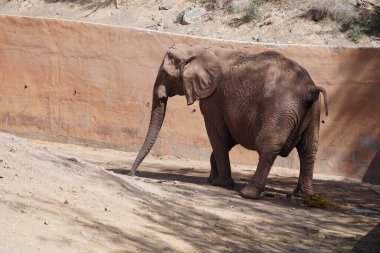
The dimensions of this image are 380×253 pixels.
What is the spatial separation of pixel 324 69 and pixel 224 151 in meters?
3.01

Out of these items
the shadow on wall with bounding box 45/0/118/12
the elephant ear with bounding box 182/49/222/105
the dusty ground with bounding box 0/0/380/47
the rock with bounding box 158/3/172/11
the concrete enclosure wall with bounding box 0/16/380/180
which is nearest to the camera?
the elephant ear with bounding box 182/49/222/105

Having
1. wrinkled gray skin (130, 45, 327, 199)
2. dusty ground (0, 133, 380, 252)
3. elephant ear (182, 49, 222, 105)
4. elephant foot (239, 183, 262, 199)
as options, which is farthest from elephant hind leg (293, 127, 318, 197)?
elephant ear (182, 49, 222, 105)

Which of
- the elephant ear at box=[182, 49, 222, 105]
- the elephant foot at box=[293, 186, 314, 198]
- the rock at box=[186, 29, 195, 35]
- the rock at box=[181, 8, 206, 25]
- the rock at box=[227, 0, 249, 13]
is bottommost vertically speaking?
the rock at box=[186, 29, 195, 35]

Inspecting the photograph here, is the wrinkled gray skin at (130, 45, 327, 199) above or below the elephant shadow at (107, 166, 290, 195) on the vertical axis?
above

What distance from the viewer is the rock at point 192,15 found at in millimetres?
21141

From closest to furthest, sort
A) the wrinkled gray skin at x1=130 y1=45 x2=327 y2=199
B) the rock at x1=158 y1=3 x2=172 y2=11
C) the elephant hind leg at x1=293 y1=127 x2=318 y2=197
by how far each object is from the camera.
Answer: the wrinkled gray skin at x1=130 y1=45 x2=327 y2=199
the elephant hind leg at x1=293 y1=127 x2=318 y2=197
the rock at x1=158 y1=3 x2=172 y2=11

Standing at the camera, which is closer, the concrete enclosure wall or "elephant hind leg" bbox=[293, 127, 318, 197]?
"elephant hind leg" bbox=[293, 127, 318, 197]

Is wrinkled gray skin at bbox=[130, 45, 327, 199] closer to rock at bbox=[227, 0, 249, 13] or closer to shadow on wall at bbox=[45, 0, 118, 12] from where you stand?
rock at bbox=[227, 0, 249, 13]

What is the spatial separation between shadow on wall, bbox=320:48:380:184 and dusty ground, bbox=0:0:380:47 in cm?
488

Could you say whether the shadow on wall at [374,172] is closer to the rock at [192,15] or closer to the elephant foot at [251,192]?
the elephant foot at [251,192]

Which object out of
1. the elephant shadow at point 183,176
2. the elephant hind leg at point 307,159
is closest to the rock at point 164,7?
the elephant shadow at point 183,176

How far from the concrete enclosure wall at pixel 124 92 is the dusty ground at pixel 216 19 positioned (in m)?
4.86

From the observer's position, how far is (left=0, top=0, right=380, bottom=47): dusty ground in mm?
19438

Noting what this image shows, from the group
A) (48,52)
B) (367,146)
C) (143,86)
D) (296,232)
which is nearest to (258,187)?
(296,232)
